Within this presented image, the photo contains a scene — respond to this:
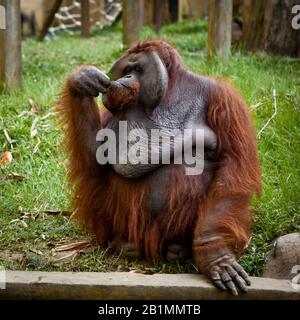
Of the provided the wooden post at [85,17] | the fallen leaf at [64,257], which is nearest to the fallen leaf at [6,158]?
the fallen leaf at [64,257]

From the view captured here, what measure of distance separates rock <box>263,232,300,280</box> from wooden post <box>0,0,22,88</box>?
2917mm

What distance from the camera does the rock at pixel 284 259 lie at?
96.3 inches

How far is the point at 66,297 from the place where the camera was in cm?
220

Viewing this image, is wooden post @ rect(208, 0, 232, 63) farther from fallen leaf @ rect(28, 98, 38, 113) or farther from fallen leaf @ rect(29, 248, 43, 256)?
fallen leaf @ rect(29, 248, 43, 256)

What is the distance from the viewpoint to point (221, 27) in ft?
17.1

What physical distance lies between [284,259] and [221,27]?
10.2 feet

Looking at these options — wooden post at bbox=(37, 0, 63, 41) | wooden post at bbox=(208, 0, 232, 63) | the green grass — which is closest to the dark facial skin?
the green grass

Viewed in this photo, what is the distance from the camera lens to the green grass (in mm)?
2756

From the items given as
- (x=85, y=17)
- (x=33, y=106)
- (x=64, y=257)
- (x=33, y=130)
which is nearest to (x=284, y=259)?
(x=64, y=257)

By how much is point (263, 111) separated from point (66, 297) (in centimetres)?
243

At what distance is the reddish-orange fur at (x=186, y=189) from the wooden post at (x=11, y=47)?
2244 mm

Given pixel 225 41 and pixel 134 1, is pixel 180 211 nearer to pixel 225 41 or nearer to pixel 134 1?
pixel 225 41

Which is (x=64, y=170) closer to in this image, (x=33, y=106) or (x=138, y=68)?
(x=33, y=106)
